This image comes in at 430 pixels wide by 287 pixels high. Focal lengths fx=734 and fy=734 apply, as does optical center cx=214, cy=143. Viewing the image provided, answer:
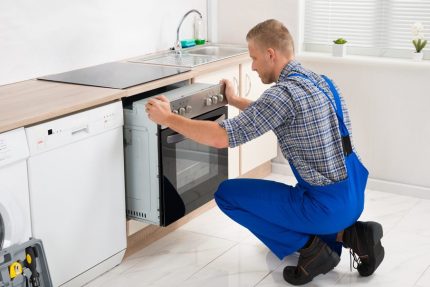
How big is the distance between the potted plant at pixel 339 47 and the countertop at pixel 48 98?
3.79 ft

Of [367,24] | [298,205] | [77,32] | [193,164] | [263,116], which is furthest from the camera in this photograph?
[367,24]

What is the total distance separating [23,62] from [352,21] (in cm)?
205

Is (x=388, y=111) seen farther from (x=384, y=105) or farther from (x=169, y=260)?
(x=169, y=260)

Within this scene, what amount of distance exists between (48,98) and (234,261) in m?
1.16

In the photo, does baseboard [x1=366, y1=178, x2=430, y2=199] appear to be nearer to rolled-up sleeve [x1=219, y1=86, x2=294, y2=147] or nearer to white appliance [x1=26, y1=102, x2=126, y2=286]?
rolled-up sleeve [x1=219, y1=86, x2=294, y2=147]

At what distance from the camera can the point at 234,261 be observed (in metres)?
Result: 3.48

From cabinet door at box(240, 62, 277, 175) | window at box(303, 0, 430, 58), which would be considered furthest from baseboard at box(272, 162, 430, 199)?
window at box(303, 0, 430, 58)

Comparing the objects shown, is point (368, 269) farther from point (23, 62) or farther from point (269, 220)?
point (23, 62)

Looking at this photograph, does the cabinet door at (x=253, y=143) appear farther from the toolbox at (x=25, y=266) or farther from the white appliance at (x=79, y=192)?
the toolbox at (x=25, y=266)

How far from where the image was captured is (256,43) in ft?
10.1

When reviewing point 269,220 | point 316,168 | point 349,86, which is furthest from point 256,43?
point 349,86

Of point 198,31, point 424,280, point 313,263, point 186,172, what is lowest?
point 424,280

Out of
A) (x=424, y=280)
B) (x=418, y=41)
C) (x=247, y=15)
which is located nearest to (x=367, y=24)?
(x=418, y=41)

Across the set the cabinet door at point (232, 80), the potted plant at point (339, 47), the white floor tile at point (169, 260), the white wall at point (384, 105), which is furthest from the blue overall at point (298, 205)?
the potted plant at point (339, 47)
